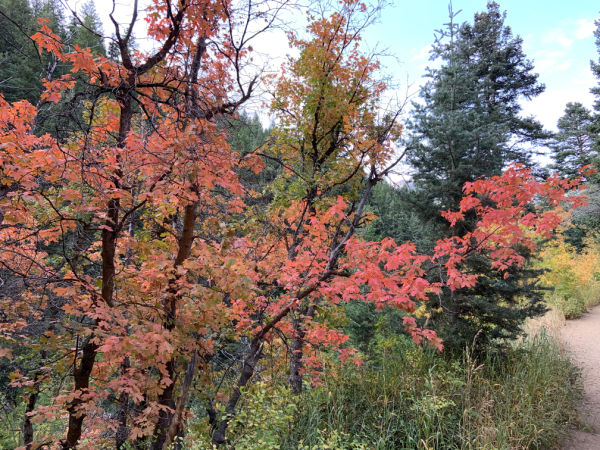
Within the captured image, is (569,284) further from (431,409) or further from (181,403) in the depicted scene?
(181,403)

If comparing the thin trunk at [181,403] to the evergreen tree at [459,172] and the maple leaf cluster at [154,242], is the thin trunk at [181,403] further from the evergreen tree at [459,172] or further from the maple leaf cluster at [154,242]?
the evergreen tree at [459,172]

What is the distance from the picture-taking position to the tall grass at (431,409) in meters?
3.09

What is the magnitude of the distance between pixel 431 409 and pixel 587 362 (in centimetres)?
581

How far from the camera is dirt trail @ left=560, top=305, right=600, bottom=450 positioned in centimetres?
391

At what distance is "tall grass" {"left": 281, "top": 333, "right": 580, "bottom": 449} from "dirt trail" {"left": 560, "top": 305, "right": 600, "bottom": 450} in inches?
7.3

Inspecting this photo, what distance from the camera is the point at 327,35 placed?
20.2ft

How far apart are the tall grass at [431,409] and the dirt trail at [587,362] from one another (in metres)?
0.19

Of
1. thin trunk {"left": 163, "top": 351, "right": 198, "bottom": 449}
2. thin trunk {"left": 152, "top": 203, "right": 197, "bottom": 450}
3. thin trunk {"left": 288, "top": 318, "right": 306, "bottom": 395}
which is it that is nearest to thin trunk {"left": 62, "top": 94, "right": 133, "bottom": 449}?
thin trunk {"left": 152, "top": 203, "right": 197, "bottom": 450}

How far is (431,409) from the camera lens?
3.25 m

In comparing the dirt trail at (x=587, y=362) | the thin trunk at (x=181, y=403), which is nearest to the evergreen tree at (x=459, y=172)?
the dirt trail at (x=587, y=362)

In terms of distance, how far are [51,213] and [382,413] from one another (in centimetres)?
416

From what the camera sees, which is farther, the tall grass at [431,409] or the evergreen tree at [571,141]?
the evergreen tree at [571,141]

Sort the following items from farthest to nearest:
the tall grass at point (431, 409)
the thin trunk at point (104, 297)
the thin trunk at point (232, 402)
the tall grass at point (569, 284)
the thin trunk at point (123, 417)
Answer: the tall grass at point (569, 284) → the thin trunk at point (123, 417) → the tall grass at point (431, 409) → the thin trunk at point (232, 402) → the thin trunk at point (104, 297)

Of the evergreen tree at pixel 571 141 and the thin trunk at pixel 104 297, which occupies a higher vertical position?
the evergreen tree at pixel 571 141
